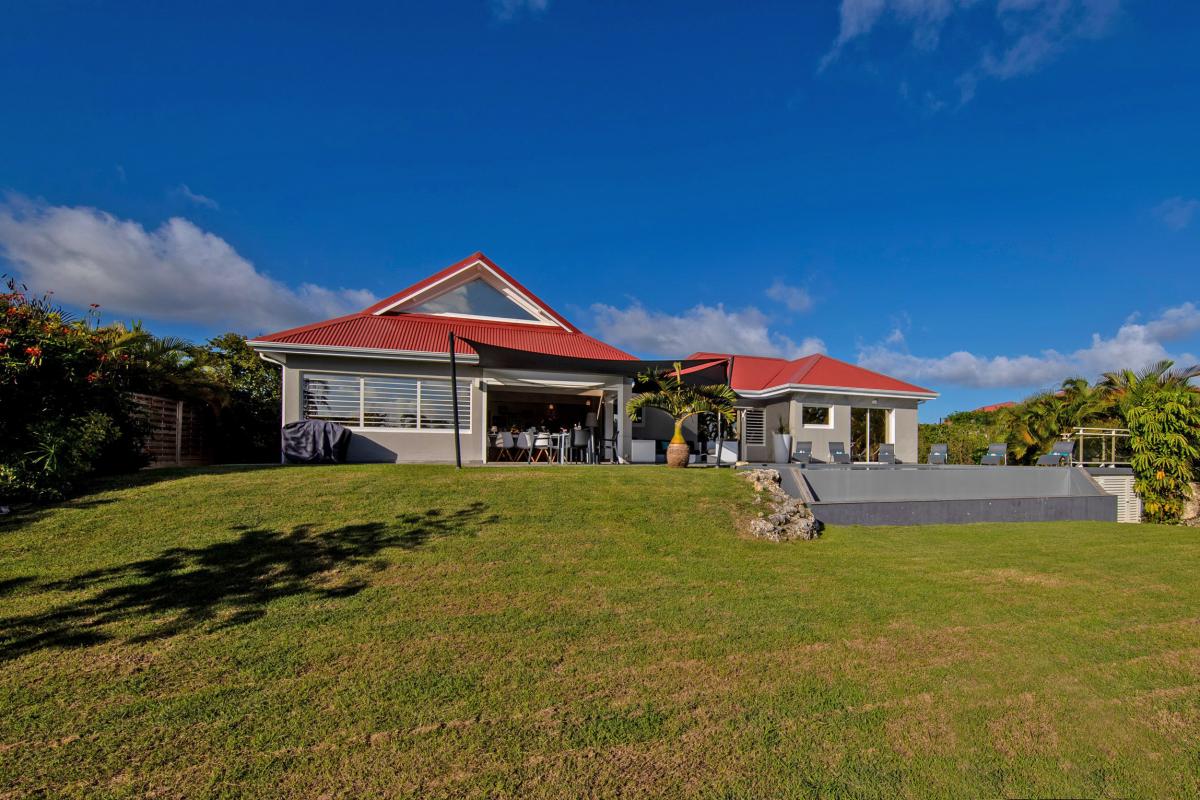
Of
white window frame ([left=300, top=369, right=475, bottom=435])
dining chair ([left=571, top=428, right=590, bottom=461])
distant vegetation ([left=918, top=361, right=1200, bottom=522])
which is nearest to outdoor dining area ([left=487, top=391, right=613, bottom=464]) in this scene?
dining chair ([left=571, top=428, right=590, bottom=461])

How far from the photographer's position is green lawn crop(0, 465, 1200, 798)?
3.18 metres

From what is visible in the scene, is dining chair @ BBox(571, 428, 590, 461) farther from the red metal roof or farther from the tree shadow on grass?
the tree shadow on grass

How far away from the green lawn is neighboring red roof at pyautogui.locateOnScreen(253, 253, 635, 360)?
785cm

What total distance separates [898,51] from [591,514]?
16571 mm

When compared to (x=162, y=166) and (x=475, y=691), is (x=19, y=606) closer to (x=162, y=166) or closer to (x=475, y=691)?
(x=475, y=691)

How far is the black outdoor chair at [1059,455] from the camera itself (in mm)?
18375

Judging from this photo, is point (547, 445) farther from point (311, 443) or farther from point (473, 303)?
point (473, 303)

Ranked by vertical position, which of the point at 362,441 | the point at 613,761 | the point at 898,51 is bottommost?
the point at 613,761

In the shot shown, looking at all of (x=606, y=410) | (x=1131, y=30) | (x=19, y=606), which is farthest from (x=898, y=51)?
(x=19, y=606)

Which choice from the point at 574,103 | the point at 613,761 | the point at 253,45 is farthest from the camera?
the point at 574,103

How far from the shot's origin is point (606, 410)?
18.5 metres

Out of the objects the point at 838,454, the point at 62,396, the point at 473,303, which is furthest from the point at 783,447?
the point at 62,396

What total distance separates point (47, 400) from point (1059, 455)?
89.0ft

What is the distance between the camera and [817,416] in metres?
22.5
